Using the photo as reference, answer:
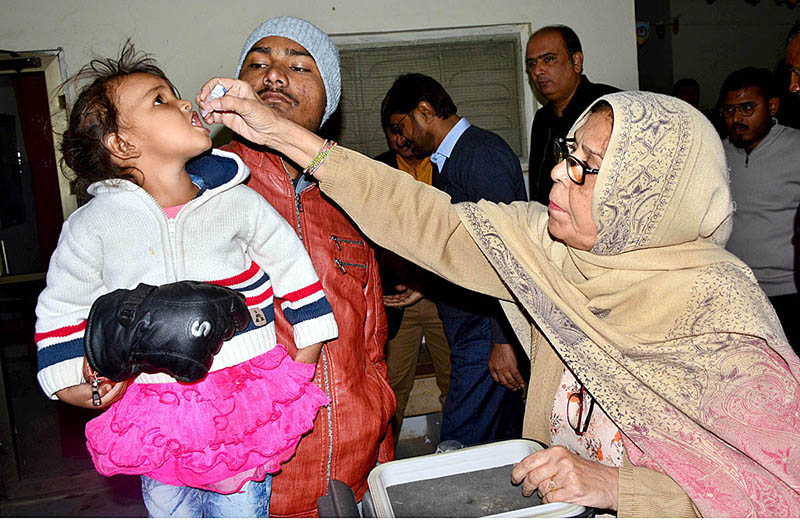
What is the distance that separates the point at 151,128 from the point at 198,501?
37.8 inches

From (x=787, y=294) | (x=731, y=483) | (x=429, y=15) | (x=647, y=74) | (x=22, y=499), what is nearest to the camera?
(x=731, y=483)

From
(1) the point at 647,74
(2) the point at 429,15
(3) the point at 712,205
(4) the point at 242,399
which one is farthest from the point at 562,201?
(1) the point at 647,74

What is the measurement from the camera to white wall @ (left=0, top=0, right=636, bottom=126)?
4656mm

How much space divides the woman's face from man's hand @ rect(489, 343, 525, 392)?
1644mm

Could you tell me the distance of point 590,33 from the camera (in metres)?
5.27

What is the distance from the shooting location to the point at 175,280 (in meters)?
1.59

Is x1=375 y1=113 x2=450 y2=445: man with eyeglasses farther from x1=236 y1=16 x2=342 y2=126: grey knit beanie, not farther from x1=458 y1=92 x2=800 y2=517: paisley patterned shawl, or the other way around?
x1=458 y1=92 x2=800 y2=517: paisley patterned shawl

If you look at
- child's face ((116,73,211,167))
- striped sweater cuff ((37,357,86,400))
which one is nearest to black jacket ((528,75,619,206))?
child's face ((116,73,211,167))

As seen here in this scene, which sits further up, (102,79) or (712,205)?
(102,79)

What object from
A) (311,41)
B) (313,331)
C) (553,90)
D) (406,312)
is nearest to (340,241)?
(313,331)

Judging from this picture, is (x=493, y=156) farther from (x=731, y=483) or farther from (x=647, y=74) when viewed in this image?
(x=647, y=74)

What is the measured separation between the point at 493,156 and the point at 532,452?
2.00 m

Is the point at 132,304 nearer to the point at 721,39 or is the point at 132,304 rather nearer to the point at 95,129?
the point at 95,129

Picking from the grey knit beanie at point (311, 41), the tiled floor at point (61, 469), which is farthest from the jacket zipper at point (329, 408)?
the tiled floor at point (61, 469)
